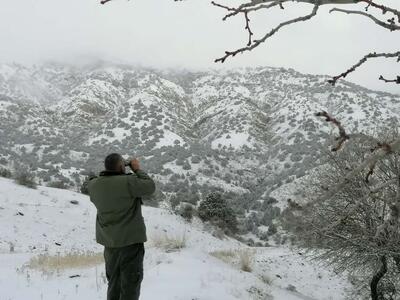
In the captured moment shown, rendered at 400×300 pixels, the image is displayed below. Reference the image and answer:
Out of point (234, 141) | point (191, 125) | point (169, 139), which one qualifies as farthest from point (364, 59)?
point (191, 125)

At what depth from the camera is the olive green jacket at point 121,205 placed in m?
5.42

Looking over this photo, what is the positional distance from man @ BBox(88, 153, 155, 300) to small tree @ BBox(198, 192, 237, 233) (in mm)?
23478

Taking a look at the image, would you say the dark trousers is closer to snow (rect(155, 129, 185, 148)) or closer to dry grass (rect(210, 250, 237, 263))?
dry grass (rect(210, 250, 237, 263))

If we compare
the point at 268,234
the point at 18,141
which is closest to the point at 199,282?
the point at 268,234

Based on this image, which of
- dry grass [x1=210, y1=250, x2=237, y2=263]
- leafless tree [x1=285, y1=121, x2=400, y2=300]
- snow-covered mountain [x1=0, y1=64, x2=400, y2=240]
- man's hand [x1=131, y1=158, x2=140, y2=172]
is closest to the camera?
man's hand [x1=131, y1=158, x2=140, y2=172]

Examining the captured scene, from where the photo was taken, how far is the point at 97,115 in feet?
195

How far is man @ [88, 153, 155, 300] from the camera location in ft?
17.8

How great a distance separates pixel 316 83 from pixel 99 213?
62800 mm

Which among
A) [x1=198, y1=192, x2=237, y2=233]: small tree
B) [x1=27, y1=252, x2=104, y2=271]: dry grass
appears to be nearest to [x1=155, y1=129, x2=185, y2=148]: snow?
[x1=198, y1=192, x2=237, y2=233]: small tree

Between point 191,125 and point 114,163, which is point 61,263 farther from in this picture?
point 191,125

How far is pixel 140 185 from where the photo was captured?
5.38 metres

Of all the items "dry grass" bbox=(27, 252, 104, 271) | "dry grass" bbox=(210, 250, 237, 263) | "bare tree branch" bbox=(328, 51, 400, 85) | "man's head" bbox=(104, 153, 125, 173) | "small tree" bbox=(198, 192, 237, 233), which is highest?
"bare tree branch" bbox=(328, 51, 400, 85)

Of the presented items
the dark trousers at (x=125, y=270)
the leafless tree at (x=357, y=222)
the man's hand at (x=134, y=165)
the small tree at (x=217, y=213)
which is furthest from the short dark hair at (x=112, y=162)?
the small tree at (x=217, y=213)

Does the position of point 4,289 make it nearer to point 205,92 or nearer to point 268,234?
point 268,234
